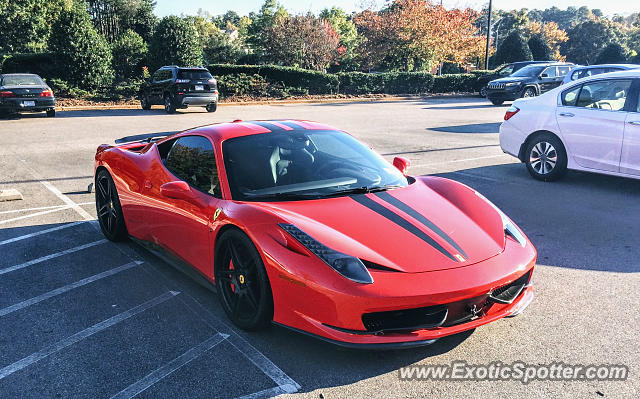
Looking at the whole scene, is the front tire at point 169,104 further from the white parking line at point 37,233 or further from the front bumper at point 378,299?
the front bumper at point 378,299

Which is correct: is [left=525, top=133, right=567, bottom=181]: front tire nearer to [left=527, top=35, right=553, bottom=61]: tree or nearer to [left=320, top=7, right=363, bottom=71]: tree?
[left=320, top=7, right=363, bottom=71]: tree

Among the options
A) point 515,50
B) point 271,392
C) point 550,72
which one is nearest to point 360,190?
point 271,392

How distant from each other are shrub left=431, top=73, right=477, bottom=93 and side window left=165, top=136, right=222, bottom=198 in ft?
106

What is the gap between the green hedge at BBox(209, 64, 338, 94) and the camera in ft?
99.2

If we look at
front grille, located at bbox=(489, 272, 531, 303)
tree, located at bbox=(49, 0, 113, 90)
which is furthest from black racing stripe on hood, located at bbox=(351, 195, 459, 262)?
tree, located at bbox=(49, 0, 113, 90)

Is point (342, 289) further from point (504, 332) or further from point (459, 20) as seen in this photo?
point (459, 20)

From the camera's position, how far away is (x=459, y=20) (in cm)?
4153

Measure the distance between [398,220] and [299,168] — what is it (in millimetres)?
1005

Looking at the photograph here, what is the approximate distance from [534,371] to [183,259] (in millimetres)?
2692

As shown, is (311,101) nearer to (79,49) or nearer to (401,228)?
(79,49)

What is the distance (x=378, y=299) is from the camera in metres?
3.03

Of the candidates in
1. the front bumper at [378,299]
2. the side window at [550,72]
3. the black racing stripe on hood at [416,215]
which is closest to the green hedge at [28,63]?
the side window at [550,72]

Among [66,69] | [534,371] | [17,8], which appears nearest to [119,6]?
[17,8]

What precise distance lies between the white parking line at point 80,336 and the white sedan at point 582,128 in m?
6.40
